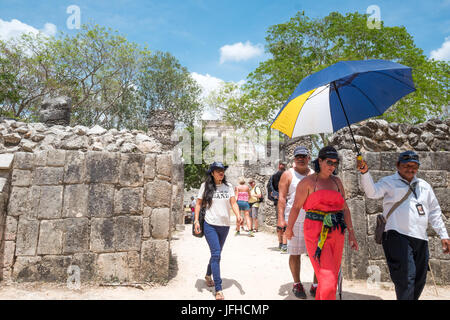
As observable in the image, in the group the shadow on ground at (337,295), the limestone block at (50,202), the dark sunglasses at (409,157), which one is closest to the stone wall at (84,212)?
the limestone block at (50,202)

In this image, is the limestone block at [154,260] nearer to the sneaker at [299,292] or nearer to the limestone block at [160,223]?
the limestone block at [160,223]

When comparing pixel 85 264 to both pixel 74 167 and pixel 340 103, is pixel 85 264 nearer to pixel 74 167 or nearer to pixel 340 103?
pixel 74 167

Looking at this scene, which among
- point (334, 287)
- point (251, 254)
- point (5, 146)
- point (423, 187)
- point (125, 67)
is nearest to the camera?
point (334, 287)

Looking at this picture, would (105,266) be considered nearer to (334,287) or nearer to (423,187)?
(334,287)

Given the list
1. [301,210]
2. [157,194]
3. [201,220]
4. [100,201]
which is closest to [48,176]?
[100,201]

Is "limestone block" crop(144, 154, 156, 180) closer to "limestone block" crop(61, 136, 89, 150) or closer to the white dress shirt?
"limestone block" crop(61, 136, 89, 150)

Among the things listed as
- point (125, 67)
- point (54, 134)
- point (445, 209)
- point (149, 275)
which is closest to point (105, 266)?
point (149, 275)

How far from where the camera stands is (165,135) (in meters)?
10.1

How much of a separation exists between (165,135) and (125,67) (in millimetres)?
13693

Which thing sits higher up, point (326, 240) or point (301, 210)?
point (301, 210)

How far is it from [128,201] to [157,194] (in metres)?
0.43

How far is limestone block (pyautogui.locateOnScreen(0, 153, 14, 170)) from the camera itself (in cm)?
415

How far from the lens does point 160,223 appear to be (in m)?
4.30

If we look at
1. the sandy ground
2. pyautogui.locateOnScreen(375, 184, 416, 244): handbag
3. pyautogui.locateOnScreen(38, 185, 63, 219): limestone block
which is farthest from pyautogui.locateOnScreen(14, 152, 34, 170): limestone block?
pyautogui.locateOnScreen(375, 184, 416, 244): handbag
